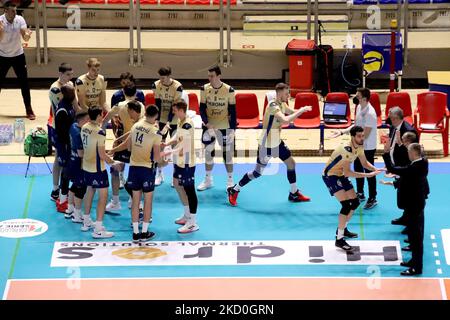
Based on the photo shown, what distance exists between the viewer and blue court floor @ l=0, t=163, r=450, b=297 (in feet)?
42.2

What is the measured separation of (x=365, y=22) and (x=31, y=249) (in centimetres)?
1164

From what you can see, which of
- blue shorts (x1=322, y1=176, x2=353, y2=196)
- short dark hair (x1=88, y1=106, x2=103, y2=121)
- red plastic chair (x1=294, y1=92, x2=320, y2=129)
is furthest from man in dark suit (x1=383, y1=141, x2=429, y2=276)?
red plastic chair (x1=294, y1=92, x2=320, y2=129)

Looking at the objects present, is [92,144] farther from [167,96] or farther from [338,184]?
[338,184]

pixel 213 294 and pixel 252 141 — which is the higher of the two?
pixel 252 141

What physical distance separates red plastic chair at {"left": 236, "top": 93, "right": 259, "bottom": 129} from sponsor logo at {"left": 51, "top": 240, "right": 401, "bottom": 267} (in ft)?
14.8

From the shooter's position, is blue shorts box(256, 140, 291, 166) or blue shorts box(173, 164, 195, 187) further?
blue shorts box(256, 140, 291, 166)

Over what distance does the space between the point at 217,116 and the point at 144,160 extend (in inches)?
96.4

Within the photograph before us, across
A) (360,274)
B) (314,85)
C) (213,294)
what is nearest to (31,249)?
(213,294)

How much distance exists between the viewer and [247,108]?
18.0 m

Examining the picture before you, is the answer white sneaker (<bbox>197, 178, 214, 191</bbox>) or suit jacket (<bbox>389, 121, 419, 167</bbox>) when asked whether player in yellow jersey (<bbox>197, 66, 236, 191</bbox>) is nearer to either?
white sneaker (<bbox>197, 178, 214, 191</bbox>)

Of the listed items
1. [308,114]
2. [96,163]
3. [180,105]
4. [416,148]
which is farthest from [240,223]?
[308,114]
